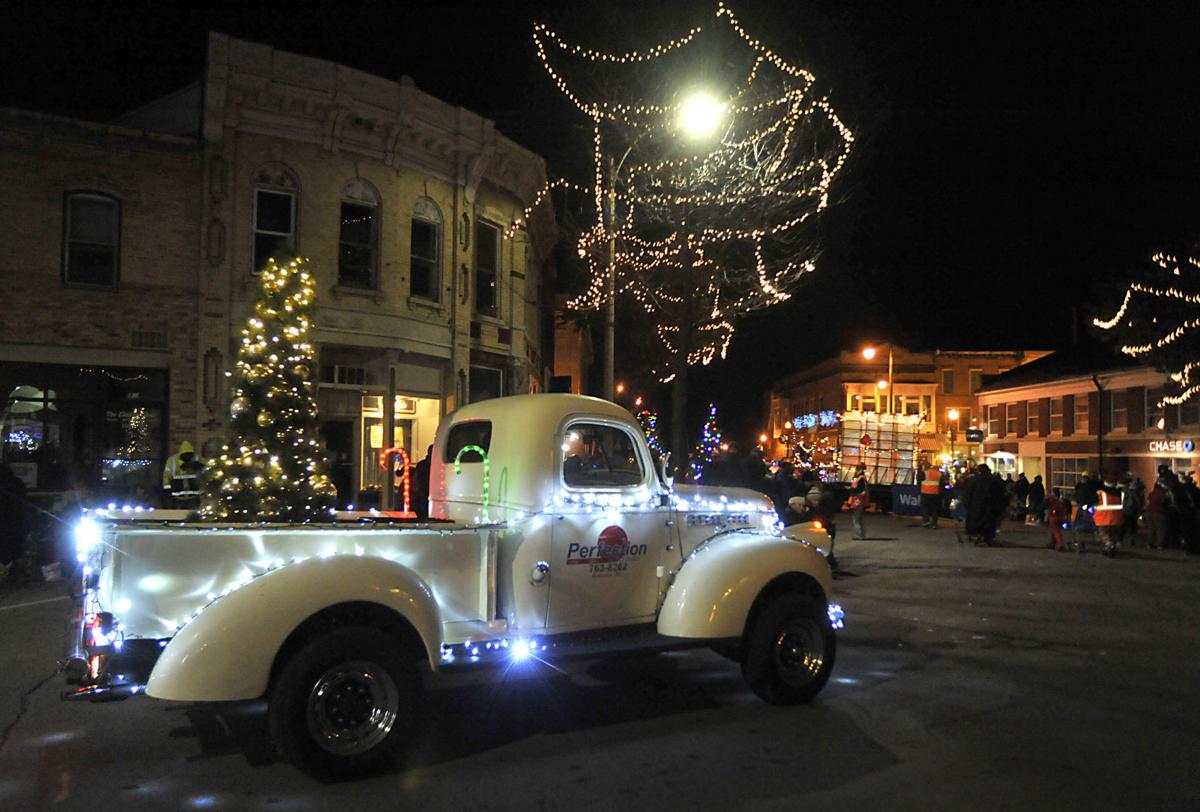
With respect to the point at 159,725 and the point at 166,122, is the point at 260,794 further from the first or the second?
the point at 166,122

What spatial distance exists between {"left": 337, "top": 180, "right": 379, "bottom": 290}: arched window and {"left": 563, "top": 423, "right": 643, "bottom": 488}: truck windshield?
1189cm

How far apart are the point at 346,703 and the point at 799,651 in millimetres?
3336

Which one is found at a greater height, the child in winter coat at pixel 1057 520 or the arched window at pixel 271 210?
the arched window at pixel 271 210

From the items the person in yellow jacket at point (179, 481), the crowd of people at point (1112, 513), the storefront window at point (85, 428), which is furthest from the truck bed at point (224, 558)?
the crowd of people at point (1112, 513)

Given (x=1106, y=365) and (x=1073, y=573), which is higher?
(x=1106, y=365)

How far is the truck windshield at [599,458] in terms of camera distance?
6.62 m

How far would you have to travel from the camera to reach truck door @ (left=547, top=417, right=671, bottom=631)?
6.31 meters

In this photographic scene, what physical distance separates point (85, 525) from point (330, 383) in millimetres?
12312

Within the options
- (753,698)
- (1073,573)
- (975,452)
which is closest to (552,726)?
(753,698)

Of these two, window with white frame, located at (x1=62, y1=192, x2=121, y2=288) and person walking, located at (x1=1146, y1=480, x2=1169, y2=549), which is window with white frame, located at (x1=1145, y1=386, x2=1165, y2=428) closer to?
person walking, located at (x1=1146, y1=480, x2=1169, y2=549)

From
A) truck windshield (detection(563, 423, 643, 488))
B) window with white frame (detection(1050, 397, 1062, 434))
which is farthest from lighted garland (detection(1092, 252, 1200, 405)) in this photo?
truck windshield (detection(563, 423, 643, 488))

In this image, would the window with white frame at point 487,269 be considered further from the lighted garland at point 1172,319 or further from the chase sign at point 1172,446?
the chase sign at point 1172,446

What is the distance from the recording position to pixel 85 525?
18.2 ft

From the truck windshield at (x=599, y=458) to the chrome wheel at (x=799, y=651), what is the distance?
1540mm
